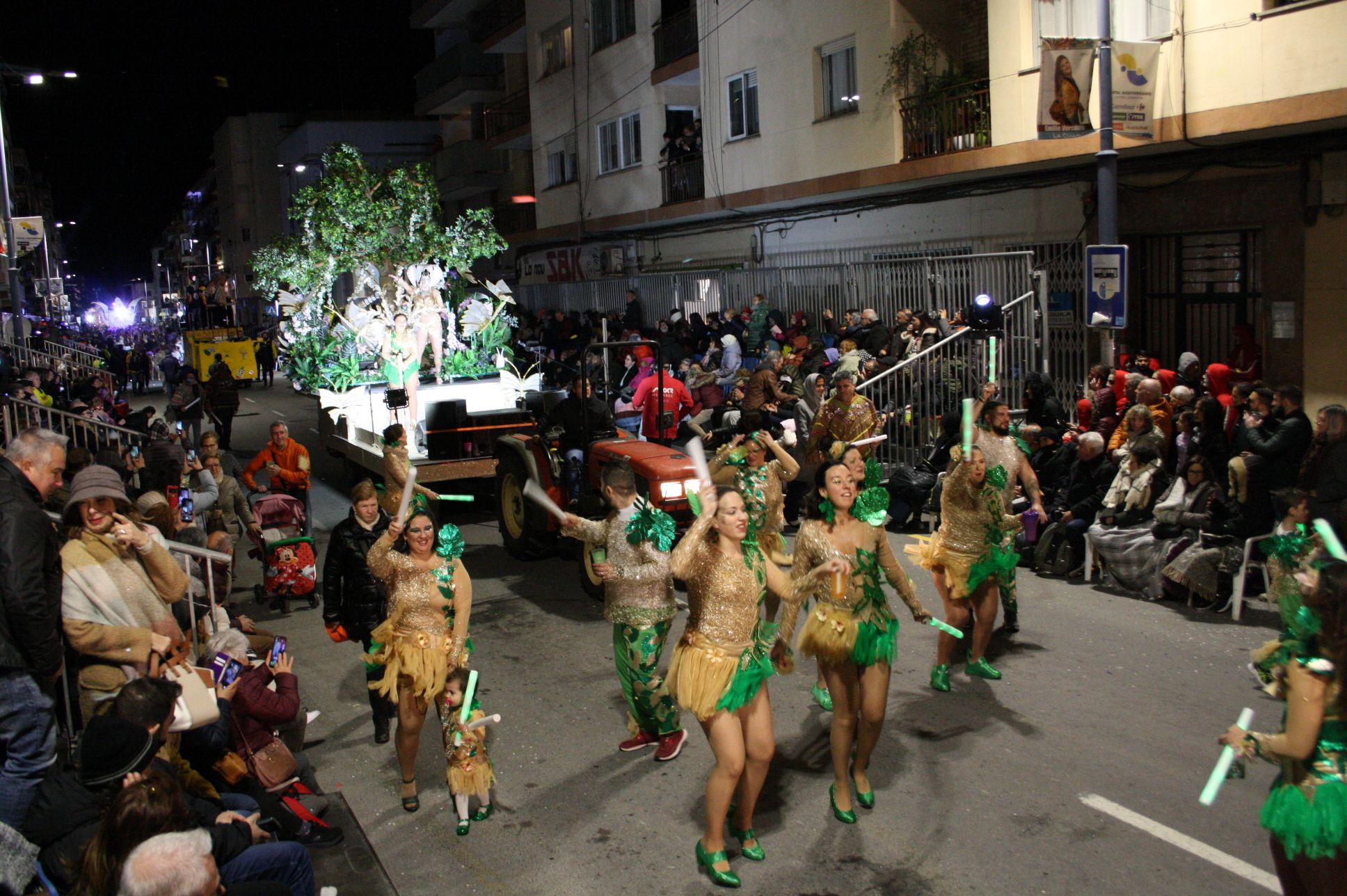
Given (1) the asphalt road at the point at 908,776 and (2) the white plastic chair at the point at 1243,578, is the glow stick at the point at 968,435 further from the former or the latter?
(2) the white plastic chair at the point at 1243,578

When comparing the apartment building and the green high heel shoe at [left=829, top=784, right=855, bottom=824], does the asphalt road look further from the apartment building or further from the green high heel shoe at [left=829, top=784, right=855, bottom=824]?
the apartment building

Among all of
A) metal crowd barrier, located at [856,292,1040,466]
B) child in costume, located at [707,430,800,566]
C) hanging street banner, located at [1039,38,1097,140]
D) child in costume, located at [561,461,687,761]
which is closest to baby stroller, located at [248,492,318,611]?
child in costume, located at [707,430,800,566]

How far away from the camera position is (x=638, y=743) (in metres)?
6.97

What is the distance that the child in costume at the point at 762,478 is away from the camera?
6.23 metres

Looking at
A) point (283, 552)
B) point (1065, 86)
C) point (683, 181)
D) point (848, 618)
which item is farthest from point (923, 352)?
point (683, 181)

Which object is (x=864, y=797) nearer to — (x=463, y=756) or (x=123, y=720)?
(x=463, y=756)

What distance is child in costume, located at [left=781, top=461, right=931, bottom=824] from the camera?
5.73 metres

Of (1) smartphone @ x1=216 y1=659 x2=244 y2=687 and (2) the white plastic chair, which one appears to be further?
(2) the white plastic chair

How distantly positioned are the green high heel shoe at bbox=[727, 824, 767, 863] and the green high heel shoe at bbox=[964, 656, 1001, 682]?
9.07ft

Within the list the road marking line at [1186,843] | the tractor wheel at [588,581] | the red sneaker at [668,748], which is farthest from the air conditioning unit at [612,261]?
the road marking line at [1186,843]

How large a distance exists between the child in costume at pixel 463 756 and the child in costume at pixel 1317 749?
364 cm

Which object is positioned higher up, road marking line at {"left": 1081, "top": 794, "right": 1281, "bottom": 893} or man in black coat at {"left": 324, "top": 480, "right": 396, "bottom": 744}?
man in black coat at {"left": 324, "top": 480, "right": 396, "bottom": 744}

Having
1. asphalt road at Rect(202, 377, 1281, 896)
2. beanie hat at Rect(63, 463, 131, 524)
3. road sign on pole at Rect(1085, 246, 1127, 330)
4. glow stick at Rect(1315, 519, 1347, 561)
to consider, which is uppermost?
road sign on pole at Rect(1085, 246, 1127, 330)

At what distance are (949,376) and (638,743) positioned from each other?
8100 millimetres
